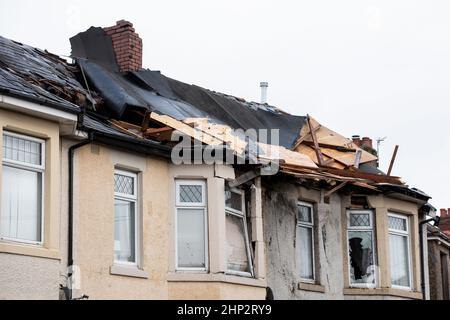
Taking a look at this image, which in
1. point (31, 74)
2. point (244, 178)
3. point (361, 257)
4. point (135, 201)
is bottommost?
point (361, 257)

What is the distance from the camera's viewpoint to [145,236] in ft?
70.1

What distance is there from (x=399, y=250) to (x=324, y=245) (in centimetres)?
237

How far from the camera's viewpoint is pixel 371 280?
2697cm

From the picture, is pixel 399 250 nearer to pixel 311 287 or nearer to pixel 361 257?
pixel 361 257

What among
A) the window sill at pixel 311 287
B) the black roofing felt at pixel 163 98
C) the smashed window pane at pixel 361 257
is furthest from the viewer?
the smashed window pane at pixel 361 257

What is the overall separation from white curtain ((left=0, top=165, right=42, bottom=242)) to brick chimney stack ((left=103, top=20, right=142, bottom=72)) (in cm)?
800

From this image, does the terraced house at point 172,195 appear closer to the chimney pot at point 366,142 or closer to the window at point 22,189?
the window at point 22,189

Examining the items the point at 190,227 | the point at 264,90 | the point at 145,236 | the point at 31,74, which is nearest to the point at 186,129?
the point at 190,227

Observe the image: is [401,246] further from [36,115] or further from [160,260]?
[36,115]

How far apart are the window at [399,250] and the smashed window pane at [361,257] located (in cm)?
61

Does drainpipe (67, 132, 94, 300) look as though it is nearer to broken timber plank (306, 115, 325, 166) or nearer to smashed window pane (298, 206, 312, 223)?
smashed window pane (298, 206, 312, 223)

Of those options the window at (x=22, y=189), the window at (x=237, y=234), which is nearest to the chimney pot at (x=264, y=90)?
the window at (x=237, y=234)

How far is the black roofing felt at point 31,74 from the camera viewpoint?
18866 mm

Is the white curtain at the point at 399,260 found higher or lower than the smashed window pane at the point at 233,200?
lower
